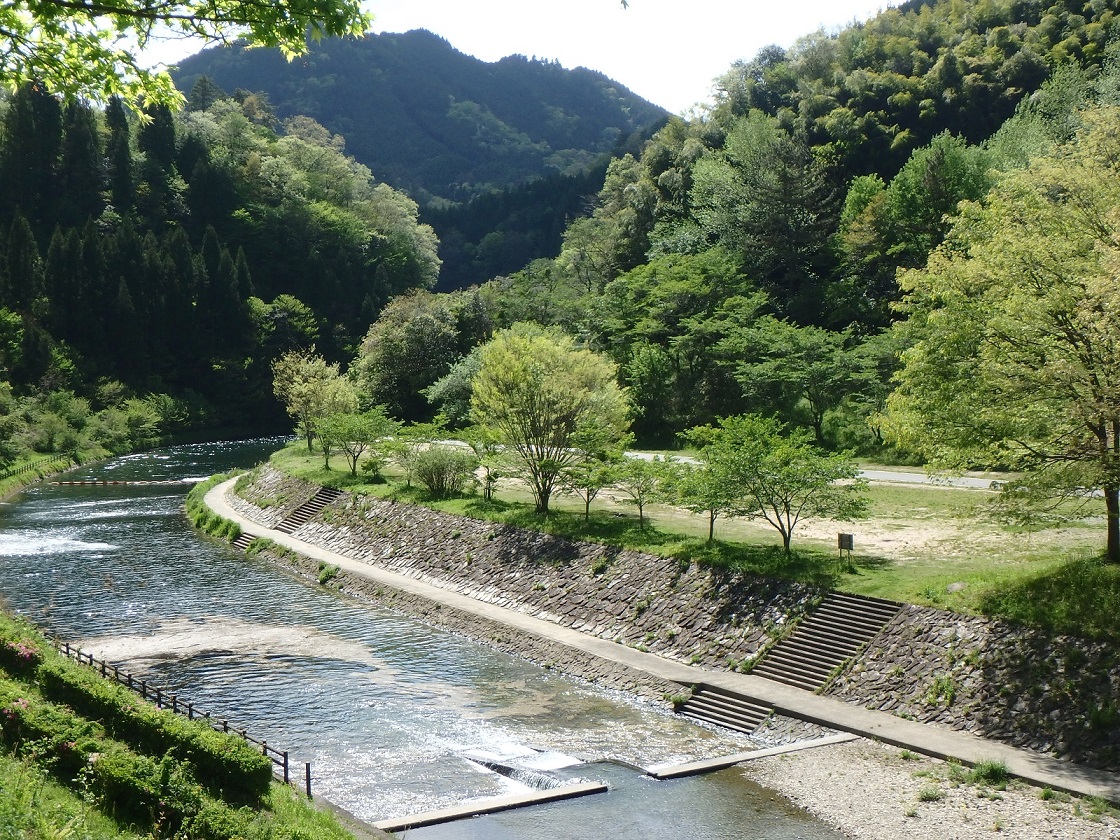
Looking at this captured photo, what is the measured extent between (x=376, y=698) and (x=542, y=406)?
716 inches

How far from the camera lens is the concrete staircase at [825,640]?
2525 cm

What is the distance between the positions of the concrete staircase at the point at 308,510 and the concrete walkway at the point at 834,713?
1539cm

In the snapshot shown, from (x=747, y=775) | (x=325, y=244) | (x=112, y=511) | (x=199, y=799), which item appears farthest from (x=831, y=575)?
(x=325, y=244)

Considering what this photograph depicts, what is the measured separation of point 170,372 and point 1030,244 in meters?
97.4

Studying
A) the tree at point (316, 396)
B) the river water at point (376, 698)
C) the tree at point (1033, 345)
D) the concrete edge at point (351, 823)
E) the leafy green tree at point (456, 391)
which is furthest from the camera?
the leafy green tree at point (456, 391)

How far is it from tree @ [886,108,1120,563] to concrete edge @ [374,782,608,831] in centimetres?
1312

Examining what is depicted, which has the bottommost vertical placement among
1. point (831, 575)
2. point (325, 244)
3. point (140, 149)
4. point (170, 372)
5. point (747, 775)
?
point (747, 775)

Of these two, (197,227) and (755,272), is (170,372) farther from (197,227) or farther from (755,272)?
(755,272)

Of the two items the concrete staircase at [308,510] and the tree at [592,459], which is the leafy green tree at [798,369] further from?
the concrete staircase at [308,510]

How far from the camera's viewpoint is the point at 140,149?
123 m

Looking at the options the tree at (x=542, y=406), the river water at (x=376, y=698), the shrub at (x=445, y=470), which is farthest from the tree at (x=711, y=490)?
the shrub at (x=445, y=470)

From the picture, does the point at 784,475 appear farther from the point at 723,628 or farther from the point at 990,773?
the point at 990,773

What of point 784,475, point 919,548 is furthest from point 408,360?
point 919,548

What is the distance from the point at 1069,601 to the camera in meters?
22.8
